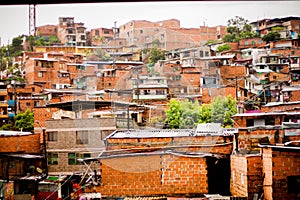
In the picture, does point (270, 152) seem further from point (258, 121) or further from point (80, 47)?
point (80, 47)

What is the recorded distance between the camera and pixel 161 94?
7.81 feet

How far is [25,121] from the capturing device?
7.73 ft

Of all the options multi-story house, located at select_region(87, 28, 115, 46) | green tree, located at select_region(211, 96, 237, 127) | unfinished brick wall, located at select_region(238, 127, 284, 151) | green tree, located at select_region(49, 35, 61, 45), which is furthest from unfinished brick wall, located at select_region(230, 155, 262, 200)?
green tree, located at select_region(49, 35, 61, 45)

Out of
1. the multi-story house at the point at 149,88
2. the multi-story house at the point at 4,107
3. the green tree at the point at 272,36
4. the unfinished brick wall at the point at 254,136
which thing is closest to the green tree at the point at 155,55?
the multi-story house at the point at 149,88

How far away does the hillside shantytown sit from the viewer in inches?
87.0

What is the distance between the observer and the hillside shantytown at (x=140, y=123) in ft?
7.25

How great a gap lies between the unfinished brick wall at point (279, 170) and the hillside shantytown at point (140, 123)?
69 millimetres

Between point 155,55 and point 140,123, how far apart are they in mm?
445

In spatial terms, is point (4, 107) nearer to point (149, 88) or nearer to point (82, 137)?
point (82, 137)

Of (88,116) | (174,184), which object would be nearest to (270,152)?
(174,184)

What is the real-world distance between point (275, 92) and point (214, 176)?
0.70 meters

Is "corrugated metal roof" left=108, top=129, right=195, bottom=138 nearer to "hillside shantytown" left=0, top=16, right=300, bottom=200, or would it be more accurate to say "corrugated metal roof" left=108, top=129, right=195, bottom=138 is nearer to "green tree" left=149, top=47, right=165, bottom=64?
"hillside shantytown" left=0, top=16, right=300, bottom=200

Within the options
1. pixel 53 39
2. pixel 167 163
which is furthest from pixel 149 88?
pixel 53 39

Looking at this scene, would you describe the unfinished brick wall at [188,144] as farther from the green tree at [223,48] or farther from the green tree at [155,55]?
the green tree at [223,48]
